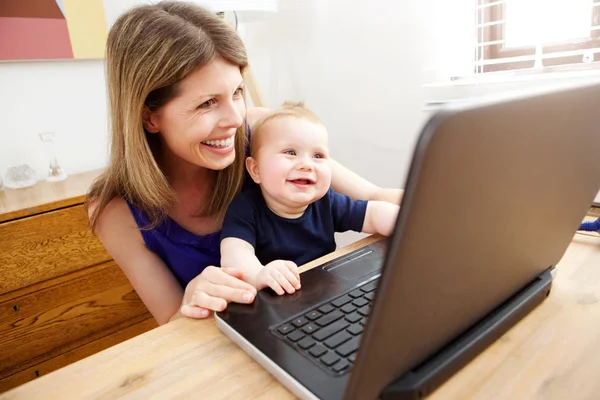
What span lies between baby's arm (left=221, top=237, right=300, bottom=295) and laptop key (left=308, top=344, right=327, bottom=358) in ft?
0.51

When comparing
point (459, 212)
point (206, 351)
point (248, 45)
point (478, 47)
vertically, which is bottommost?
point (206, 351)

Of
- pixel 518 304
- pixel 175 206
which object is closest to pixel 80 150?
pixel 175 206

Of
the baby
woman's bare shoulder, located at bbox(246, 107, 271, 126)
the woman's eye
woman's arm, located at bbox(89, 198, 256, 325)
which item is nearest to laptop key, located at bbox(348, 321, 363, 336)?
the baby

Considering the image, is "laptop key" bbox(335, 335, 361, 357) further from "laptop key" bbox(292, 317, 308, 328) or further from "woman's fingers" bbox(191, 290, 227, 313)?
"woman's fingers" bbox(191, 290, 227, 313)

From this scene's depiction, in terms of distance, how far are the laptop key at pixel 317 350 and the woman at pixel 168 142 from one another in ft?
1.13

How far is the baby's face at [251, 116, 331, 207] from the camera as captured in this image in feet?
2.90

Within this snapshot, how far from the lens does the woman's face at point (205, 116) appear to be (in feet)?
2.84

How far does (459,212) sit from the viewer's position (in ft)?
1.04

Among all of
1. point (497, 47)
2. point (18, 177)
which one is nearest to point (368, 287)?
point (497, 47)

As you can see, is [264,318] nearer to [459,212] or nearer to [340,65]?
[459,212]

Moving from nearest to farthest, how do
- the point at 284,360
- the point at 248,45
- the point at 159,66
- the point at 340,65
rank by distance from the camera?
the point at 284,360 < the point at 159,66 < the point at 340,65 < the point at 248,45

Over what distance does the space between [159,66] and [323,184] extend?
395 mm

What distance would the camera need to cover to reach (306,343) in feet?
1.63

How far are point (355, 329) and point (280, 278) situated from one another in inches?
6.5
